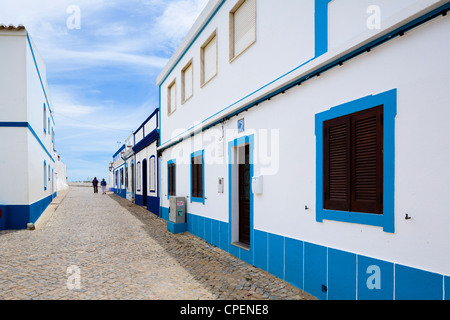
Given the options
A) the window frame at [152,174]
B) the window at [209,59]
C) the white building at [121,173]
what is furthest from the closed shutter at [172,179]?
the white building at [121,173]

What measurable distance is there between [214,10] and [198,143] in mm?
3713

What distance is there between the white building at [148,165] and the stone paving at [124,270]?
5.40m

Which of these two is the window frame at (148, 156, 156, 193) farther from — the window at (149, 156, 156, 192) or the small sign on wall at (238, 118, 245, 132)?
the small sign on wall at (238, 118, 245, 132)

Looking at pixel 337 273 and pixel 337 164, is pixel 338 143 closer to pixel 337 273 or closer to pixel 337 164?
pixel 337 164

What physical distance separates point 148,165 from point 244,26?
11.4 meters

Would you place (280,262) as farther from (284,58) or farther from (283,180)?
(284,58)

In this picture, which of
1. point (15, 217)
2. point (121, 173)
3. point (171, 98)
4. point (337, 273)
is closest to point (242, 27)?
point (337, 273)

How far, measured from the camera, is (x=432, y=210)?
288 centimetres

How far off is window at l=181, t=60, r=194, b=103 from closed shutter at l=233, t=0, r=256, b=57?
3007 mm

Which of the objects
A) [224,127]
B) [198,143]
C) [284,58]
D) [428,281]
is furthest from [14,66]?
[428,281]

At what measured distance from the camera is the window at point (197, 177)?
28.6 ft

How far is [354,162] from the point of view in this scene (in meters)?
3.79

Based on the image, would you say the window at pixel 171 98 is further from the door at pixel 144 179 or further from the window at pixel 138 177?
the window at pixel 138 177

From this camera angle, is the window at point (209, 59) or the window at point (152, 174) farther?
the window at point (152, 174)
